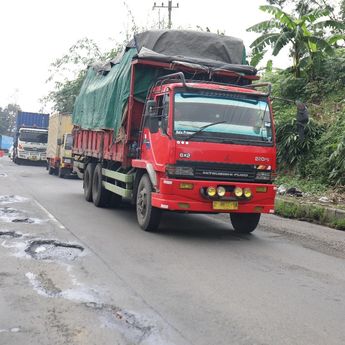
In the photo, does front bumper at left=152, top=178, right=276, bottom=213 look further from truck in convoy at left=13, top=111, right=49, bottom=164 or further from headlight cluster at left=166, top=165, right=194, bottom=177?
truck in convoy at left=13, top=111, right=49, bottom=164

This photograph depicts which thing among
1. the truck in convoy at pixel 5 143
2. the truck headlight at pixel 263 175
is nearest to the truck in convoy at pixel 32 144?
the truck headlight at pixel 263 175

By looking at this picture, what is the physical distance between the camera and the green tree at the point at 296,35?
17.3 metres

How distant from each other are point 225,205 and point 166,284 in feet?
9.83

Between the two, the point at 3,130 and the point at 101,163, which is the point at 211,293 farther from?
the point at 3,130

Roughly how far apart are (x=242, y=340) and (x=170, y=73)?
6789mm

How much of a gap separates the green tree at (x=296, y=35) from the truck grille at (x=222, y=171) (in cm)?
998

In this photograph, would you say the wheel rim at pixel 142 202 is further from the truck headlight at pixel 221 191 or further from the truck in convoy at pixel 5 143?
the truck in convoy at pixel 5 143

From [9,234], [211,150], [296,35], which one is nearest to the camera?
[9,234]

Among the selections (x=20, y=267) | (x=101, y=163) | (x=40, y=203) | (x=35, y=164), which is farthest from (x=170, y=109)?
(x=35, y=164)

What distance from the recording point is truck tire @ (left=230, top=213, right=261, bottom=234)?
9516 millimetres

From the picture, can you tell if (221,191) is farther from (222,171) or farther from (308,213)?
(308,213)

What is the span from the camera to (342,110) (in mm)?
17172

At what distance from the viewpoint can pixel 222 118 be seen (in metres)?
8.61

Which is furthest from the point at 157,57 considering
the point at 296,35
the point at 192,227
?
the point at 296,35
